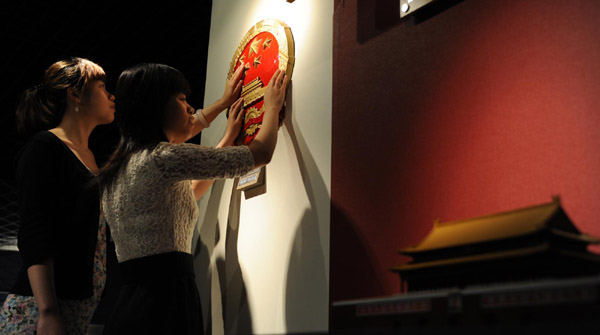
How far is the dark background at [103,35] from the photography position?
464 centimetres

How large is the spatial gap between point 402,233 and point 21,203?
1.25 meters

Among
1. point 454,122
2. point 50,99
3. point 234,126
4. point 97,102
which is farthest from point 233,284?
point 454,122

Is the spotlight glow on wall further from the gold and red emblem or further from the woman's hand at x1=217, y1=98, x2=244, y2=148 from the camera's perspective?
the woman's hand at x1=217, y1=98, x2=244, y2=148

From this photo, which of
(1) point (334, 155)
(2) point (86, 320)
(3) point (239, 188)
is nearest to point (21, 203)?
(2) point (86, 320)

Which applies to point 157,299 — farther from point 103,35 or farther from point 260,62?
point 103,35

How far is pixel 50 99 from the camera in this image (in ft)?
6.62

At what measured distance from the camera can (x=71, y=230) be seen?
1.83m

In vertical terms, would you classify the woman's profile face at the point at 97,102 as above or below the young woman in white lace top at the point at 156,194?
above

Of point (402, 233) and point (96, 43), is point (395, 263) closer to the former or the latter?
point (402, 233)

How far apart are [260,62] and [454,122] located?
1.06 metres

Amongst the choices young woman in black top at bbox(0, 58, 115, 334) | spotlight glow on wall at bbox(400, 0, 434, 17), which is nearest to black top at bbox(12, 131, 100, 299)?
young woman in black top at bbox(0, 58, 115, 334)

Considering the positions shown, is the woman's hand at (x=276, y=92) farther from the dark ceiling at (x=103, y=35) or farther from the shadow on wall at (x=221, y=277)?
the dark ceiling at (x=103, y=35)

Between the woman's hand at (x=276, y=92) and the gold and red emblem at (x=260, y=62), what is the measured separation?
0.03 metres

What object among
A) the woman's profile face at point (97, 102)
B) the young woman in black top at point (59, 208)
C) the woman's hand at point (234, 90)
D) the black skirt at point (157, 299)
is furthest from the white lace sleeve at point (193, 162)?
the woman's hand at point (234, 90)
